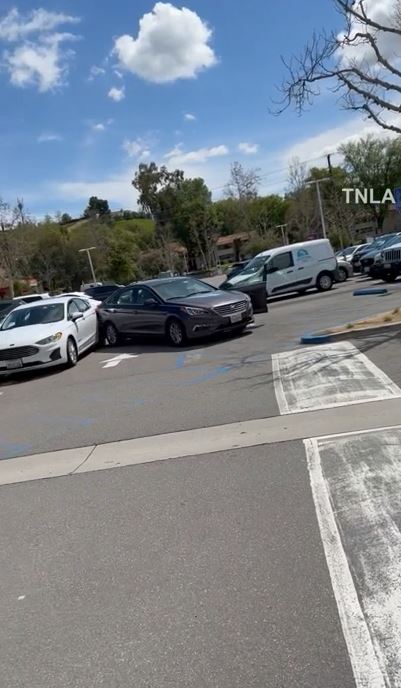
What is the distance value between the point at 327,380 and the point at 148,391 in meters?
2.59

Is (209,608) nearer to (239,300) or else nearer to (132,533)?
(132,533)

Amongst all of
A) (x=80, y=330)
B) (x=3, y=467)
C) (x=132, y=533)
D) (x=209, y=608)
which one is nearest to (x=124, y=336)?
(x=80, y=330)

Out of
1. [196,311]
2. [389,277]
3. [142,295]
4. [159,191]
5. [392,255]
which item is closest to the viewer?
[196,311]

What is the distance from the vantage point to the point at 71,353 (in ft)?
39.8

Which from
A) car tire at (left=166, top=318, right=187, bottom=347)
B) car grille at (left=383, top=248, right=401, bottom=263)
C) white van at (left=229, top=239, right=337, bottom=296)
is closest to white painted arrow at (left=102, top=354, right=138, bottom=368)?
car tire at (left=166, top=318, right=187, bottom=347)

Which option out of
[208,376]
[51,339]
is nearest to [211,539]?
[208,376]

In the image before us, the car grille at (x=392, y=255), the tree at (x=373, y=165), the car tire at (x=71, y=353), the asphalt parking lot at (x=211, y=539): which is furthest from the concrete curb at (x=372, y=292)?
the tree at (x=373, y=165)

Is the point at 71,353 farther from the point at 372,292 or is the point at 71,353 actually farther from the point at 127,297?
the point at 372,292

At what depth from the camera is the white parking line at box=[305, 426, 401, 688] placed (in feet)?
8.76

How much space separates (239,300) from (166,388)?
14.6 ft

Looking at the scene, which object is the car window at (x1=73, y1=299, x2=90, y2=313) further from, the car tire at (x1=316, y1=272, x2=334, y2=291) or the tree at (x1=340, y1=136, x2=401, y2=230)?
the tree at (x1=340, y1=136, x2=401, y2=230)

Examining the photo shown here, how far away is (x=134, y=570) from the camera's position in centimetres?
363

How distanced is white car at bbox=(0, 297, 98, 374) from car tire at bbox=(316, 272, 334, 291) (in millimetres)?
10181

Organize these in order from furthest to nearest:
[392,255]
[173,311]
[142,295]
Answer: [392,255] → [142,295] → [173,311]
